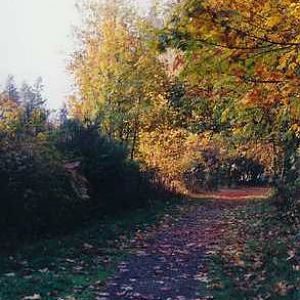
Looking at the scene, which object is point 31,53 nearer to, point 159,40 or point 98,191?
point 98,191

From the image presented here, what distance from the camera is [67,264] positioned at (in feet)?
33.3

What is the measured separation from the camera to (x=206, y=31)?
6707mm

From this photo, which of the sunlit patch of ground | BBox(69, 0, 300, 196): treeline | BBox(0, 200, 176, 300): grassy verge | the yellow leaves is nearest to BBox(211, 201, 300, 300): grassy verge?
BBox(0, 200, 176, 300): grassy verge

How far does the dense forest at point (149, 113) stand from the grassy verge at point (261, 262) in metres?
1.46

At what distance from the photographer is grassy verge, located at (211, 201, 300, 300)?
26.4ft

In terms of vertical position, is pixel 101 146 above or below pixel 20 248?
above

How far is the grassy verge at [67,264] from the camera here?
26.5ft

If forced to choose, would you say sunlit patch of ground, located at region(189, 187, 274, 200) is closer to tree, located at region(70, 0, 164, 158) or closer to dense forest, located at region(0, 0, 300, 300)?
dense forest, located at region(0, 0, 300, 300)

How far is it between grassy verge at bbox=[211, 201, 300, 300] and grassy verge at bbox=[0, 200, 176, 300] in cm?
196

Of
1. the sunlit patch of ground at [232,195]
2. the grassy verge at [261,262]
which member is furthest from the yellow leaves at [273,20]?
the sunlit patch of ground at [232,195]

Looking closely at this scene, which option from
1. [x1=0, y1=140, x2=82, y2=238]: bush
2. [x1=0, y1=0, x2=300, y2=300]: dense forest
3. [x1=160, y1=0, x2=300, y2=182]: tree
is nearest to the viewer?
[x1=160, y1=0, x2=300, y2=182]: tree

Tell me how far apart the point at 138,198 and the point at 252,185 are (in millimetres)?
24256

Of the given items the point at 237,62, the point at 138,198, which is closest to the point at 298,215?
the point at 138,198

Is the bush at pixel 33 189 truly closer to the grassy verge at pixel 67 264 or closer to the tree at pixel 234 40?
the grassy verge at pixel 67 264
